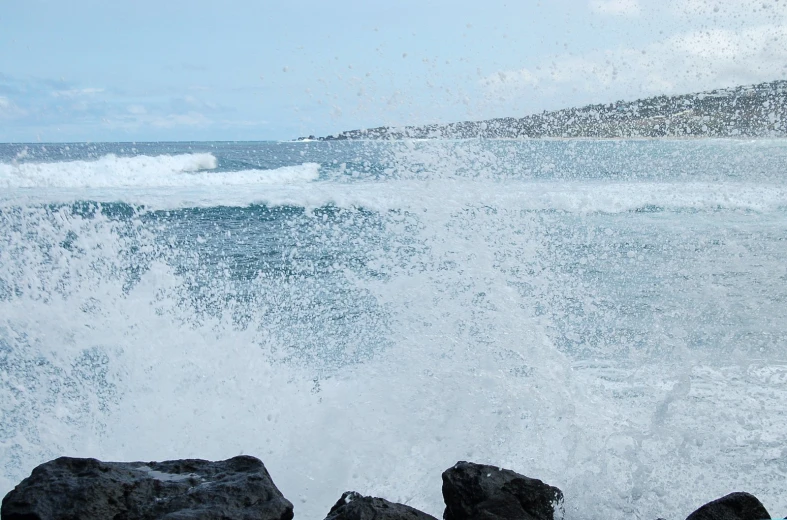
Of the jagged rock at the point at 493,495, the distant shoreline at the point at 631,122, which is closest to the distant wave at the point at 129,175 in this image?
the distant shoreline at the point at 631,122

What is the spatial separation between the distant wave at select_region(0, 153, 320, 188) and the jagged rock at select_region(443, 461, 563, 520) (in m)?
24.5

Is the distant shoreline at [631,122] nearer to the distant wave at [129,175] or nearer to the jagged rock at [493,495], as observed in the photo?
the jagged rock at [493,495]

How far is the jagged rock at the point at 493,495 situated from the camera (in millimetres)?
3445

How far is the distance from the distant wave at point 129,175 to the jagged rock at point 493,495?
24.5m

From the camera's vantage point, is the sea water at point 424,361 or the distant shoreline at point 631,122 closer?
Answer: the sea water at point 424,361

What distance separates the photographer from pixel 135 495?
10.5 feet

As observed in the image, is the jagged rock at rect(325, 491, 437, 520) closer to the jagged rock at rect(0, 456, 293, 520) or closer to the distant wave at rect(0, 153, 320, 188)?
the jagged rock at rect(0, 456, 293, 520)

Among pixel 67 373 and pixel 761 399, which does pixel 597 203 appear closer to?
pixel 761 399

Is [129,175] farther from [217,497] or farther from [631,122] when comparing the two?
[217,497]

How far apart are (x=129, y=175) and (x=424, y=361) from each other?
24.3m

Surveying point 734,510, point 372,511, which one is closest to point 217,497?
point 372,511

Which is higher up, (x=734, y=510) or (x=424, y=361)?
(x=734, y=510)

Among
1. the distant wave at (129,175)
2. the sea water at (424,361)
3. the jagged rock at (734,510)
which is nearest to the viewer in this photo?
the jagged rock at (734,510)

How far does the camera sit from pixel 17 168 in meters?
27.2
